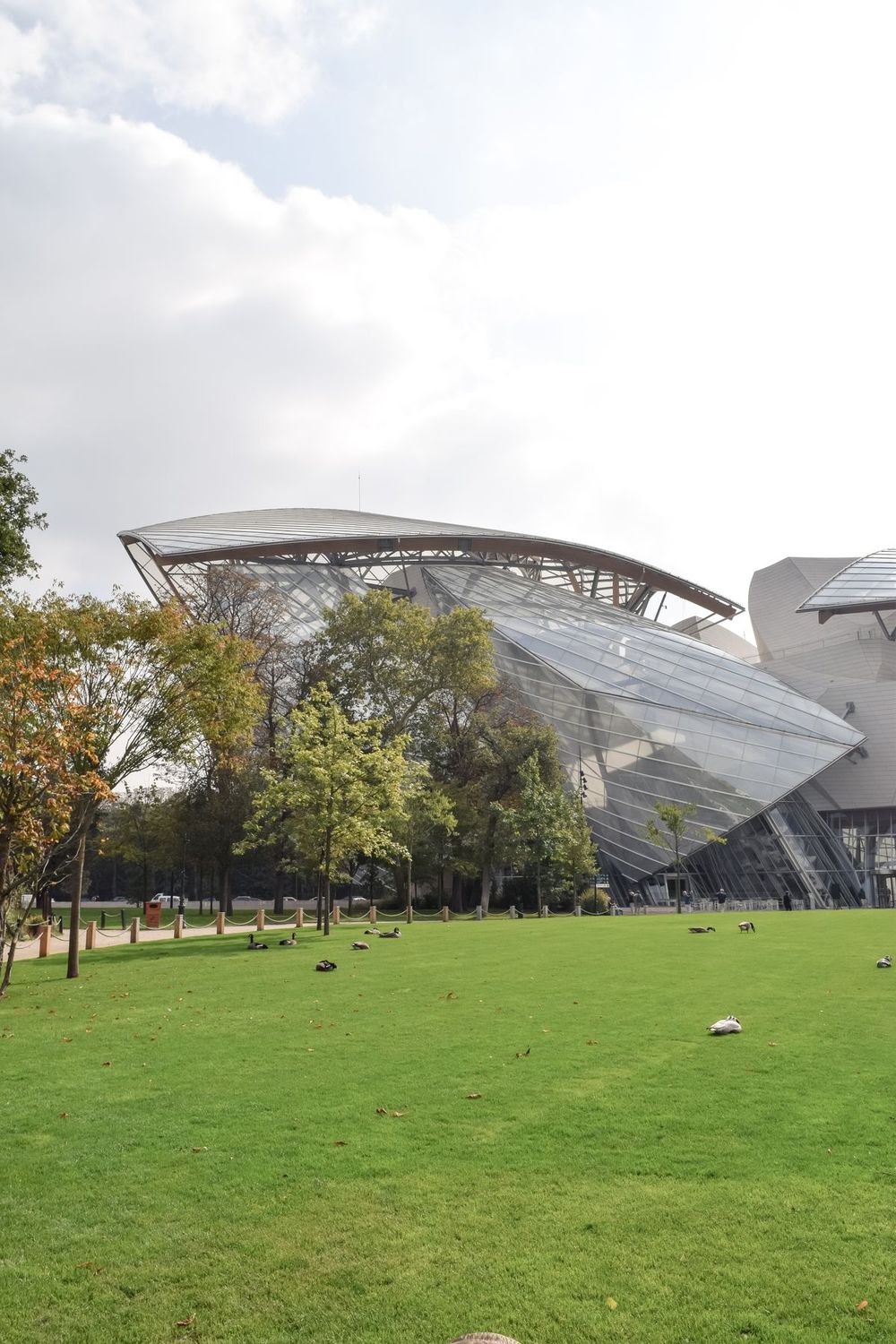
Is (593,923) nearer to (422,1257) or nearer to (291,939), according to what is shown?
(291,939)

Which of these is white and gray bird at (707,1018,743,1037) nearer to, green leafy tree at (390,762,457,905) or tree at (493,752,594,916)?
green leafy tree at (390,762,457,905)

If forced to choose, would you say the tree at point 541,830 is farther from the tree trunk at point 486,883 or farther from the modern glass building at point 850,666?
the modern glass building at point 850,666

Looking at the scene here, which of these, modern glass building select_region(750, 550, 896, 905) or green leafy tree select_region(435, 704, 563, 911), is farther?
modern glass building select_region(750, 550, 896, 905)

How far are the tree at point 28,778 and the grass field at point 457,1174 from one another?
3769 mm

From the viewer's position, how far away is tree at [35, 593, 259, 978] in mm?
22656

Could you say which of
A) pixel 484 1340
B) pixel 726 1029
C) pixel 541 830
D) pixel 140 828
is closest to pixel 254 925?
pixel 541 830

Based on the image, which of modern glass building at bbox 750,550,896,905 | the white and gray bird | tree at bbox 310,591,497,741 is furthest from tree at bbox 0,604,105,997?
modern glass building at bbox 750,550,896,905

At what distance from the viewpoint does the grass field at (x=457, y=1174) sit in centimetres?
516

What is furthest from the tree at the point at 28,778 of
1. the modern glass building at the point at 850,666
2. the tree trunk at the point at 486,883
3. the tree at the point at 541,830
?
the modern glass building at the point at 850,666

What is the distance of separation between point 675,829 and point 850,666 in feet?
104

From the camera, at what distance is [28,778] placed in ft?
58.2

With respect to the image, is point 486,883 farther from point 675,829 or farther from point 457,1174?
point 457,1174

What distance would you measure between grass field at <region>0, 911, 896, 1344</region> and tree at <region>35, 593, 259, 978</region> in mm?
9406

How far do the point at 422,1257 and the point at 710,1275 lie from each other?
A: 160 cm
